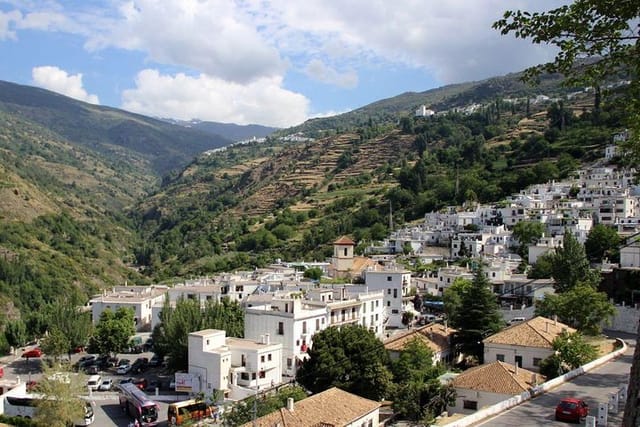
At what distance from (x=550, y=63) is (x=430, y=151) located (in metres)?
132

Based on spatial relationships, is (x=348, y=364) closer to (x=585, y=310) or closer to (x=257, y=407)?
(x=257, y=407)

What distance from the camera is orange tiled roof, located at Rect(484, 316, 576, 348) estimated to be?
1127 inches

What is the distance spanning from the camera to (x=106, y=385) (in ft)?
120

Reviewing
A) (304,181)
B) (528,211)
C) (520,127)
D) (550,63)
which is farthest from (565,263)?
(304,181)

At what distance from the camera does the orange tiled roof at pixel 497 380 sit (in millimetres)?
22984

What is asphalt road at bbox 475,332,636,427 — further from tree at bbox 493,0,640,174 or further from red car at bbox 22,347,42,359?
red car at bbox 22,347,42,359

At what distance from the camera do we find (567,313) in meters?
34.2

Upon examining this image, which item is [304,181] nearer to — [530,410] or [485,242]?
[485,242]

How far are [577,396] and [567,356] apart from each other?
245 inches

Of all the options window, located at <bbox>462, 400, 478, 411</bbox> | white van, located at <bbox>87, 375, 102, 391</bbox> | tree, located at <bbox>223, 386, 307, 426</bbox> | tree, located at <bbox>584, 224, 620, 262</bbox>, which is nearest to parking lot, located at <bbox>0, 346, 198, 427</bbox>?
white van, located at <bbox>87, 375, 102, 391</bbox>

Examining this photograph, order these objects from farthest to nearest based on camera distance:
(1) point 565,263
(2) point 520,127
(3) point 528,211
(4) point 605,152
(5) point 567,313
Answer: (2) point 520,127 → (4) point 605,152 → (3) point 528,211 → (1) point 565,263 → (5) point 567,313

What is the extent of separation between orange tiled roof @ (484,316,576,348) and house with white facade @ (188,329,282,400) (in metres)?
11.0

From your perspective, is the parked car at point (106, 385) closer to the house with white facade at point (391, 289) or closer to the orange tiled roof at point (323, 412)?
the orange tiled roof at point (323, 412)

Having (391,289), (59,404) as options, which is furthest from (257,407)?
(391,289)
